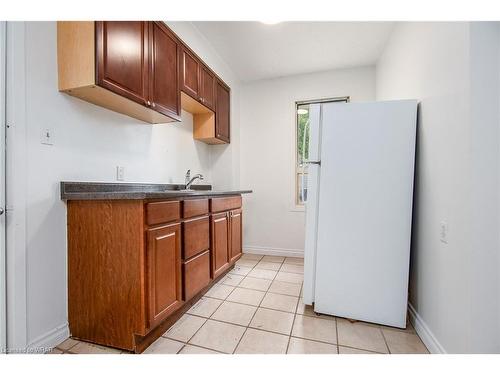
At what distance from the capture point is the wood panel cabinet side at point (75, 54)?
1.37 meters

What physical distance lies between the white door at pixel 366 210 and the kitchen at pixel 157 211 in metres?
0.09

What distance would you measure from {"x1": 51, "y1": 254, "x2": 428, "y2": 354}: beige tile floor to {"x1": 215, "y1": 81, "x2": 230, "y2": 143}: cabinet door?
1.85 m

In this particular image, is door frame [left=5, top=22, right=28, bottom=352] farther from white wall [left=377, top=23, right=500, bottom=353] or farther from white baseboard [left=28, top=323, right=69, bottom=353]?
white wall [left=377, top=23, right=500, bottom=353]

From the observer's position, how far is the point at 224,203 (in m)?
2.37

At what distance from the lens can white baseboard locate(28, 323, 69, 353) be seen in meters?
1.31

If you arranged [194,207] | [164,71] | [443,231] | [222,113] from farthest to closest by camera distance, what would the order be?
[222,113], [164,71], [194,207], [443,231]

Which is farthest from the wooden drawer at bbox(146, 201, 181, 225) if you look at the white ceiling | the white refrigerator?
the white ceiling

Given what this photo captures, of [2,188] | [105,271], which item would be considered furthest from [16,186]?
[105,271]

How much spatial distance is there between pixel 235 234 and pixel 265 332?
1.20m

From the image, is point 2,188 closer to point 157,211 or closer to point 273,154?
point 157,211

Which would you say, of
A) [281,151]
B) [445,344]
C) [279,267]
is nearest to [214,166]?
[281,151]

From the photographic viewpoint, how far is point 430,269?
1491 millimetres

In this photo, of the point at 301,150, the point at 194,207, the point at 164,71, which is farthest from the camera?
the point at 301,150
